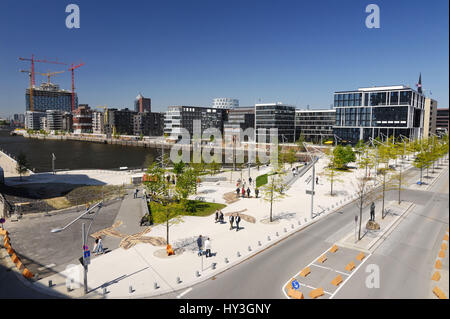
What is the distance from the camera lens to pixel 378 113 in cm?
11012

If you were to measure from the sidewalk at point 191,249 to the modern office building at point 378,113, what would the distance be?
273 feet

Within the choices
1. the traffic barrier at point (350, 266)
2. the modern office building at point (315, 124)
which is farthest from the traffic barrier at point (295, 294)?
the modern office building at point (315, 124)

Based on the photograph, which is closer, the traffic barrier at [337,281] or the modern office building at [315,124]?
the traffic barrier at [337,281]

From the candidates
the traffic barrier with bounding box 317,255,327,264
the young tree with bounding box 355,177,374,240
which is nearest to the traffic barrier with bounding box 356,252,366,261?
the traffic barrier with bounding box 317,255,327,264

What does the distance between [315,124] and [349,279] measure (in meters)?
135

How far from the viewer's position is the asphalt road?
16453 millimetres

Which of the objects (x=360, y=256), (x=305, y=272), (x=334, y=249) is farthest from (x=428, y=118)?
(x=305, y=272)

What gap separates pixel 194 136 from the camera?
510ft

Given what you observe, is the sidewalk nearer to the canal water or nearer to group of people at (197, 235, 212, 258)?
Answer: group of people at (197, 235, 212, 258)

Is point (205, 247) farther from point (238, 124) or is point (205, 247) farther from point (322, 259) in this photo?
point (238, 124)

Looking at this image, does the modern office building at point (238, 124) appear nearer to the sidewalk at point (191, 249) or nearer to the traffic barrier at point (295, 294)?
the sidewalk at point (191, 249)

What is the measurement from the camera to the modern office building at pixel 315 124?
140375 mm

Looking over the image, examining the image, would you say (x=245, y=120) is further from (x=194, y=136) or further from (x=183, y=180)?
(x=183, y=180)
